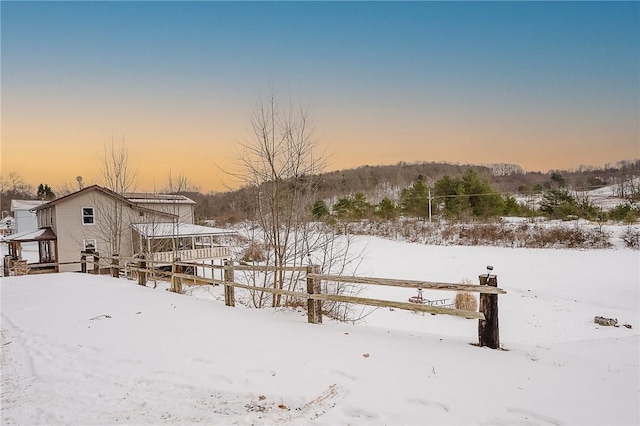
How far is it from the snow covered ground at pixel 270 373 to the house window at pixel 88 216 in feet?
63.8

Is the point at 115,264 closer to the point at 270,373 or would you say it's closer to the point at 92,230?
the point at 270,373

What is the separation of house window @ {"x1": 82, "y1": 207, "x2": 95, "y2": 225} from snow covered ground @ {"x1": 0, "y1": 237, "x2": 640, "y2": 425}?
19454 mm

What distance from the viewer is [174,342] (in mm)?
5340

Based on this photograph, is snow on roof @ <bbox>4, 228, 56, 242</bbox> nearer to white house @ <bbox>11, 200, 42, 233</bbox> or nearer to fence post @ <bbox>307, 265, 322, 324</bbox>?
white house @ <bbox>11, 200, 42, 233</bbox>

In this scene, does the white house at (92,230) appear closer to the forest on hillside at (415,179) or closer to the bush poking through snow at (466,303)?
the forest on hillside at (415,179)

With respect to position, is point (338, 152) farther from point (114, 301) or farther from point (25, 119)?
point (25, 119)

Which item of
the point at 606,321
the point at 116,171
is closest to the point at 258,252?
the point at 116,171

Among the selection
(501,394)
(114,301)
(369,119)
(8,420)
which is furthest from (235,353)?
(369,119)

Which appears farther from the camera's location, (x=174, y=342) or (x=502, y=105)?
(x=502, y=105)

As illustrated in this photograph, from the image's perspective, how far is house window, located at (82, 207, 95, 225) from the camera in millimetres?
25141

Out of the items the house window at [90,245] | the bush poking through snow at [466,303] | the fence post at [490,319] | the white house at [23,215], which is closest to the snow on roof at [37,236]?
the house window at [90,245]

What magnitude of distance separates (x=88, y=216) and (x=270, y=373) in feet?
87.8

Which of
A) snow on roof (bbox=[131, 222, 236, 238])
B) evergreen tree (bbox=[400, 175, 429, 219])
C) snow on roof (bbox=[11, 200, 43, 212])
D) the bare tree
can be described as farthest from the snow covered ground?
snow on roof (bbox=[11, 200, 43, 212])

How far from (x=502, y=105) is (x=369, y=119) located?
927cm
